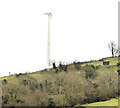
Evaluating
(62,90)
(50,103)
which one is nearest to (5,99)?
(50,103)

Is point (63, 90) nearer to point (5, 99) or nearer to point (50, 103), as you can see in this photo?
point (50, 103)

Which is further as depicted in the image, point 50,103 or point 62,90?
point 62,90

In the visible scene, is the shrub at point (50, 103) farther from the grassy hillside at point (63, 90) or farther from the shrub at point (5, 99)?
the shrub at point (5, 99)

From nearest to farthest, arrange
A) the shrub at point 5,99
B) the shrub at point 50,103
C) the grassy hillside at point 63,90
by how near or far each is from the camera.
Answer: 1. the shrub at point 50,103
2. the grassy hillside at point 63,90
3. the shrub at point 5,99

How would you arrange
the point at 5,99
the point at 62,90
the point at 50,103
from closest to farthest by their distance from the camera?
1. the point at 50,103
2. the point at 5,99
3. the point at 62,90

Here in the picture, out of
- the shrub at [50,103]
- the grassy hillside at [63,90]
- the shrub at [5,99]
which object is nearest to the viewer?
the shrub at [50,103]

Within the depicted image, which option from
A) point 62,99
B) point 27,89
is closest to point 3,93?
point 27,89

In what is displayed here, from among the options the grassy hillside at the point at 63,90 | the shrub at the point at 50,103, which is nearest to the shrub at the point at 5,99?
the grassy hillside at the point at 63,90

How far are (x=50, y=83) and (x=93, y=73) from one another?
4564 millimetres

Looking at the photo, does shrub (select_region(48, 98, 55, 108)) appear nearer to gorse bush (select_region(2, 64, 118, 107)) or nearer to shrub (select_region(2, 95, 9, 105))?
gorse bush (select_region(2, 64, 118, 107))

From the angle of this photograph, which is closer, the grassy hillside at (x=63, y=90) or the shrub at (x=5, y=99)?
the grassy hillside at (x=63, y=90)

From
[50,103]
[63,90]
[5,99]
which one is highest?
[63,90]

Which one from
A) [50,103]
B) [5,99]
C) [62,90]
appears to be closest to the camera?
[50,103]

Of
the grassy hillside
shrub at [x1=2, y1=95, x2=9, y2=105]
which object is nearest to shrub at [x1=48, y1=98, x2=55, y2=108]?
the grassy hillside
